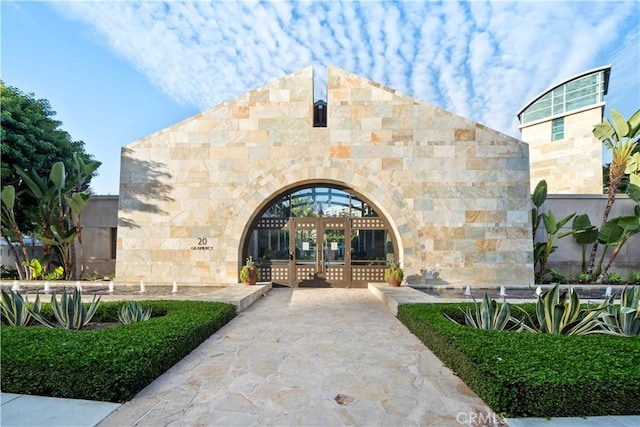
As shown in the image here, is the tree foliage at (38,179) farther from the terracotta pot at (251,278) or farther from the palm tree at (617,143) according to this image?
the palm tree at (617,143)

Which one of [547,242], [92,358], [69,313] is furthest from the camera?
[547,242]

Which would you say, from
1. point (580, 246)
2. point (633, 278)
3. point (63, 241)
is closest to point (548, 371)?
point (580, 246)

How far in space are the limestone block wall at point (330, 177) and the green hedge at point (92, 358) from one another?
272 inches

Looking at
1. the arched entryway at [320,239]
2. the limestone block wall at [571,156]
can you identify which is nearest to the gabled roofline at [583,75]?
the limestone block wall at [571,156]

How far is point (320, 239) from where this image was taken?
12.8 metres

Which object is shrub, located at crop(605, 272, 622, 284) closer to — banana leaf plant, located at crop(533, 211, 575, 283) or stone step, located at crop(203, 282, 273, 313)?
banana leaf plant, located at crop(533, 211, 575, 283)

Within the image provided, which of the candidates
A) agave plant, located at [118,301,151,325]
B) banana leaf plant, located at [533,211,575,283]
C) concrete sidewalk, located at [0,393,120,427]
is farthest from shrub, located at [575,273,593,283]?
concrete sidewalk, located at [0,393,120,427]

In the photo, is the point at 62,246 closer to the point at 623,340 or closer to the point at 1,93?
the point at 1,93

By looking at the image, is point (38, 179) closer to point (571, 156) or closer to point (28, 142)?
point (28, 142)

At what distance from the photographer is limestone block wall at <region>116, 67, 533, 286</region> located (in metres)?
11.7

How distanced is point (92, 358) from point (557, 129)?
28.7 meters

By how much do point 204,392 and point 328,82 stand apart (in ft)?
36.1

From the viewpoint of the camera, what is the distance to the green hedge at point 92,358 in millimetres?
3580

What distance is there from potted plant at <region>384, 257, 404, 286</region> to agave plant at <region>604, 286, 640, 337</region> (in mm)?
6072
